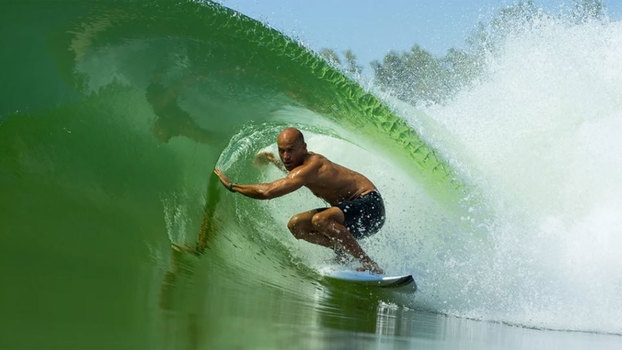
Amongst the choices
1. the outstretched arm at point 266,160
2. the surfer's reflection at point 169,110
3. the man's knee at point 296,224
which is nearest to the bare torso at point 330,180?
the man's knee at point 296,224

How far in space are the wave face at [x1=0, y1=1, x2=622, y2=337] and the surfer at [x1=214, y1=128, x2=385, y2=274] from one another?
15.4 inches

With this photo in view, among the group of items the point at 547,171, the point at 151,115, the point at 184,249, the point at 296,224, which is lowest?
the point at 184,249

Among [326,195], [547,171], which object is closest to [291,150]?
[326,195]

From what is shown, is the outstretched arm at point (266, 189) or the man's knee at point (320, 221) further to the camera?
the man's knee at point (320, 221)

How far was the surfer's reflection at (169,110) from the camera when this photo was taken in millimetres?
7211

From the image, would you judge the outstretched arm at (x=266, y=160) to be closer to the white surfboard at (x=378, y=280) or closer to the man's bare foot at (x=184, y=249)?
the man's bare foot at (x=184, y=249)

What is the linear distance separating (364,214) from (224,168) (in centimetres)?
160

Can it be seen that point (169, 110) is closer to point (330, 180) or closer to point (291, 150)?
point (291, 150)

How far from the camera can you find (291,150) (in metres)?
6.21

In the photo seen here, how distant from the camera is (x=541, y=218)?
8852 millimetres

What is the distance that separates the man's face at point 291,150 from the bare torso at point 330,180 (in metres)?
0.05

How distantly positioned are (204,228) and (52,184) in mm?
1198

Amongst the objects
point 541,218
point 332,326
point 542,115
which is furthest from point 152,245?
point 542,115

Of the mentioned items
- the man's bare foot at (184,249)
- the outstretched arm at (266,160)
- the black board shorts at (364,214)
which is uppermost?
the outstretched arm at (266,160)
